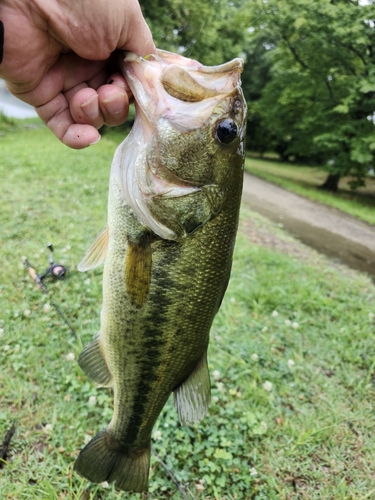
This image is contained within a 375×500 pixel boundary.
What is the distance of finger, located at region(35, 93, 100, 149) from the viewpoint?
6.04ft

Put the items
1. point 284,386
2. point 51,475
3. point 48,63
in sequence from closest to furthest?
point 48,63
point 51,475
point 284,386

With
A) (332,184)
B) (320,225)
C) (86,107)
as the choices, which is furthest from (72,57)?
(332,184)

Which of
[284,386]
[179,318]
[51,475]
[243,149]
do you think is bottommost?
[51,475]

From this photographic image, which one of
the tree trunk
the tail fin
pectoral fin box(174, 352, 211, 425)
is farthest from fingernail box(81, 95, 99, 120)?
the tree trunk

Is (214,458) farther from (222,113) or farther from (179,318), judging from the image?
(222,113)

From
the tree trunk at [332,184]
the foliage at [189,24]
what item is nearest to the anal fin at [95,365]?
the foliage at [189,24]

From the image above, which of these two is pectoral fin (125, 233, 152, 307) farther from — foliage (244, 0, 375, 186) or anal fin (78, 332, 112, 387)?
foliage (244, 0, 375, 186)

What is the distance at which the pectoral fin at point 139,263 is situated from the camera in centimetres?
159

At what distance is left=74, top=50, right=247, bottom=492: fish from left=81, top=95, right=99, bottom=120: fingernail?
198 mm

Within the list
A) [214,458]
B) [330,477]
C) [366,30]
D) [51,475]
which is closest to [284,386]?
[330,477]

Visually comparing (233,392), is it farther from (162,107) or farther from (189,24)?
(189,24)

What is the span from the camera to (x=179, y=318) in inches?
65.2

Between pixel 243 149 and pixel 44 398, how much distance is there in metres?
2.27

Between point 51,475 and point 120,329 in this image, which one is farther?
point 51,475
